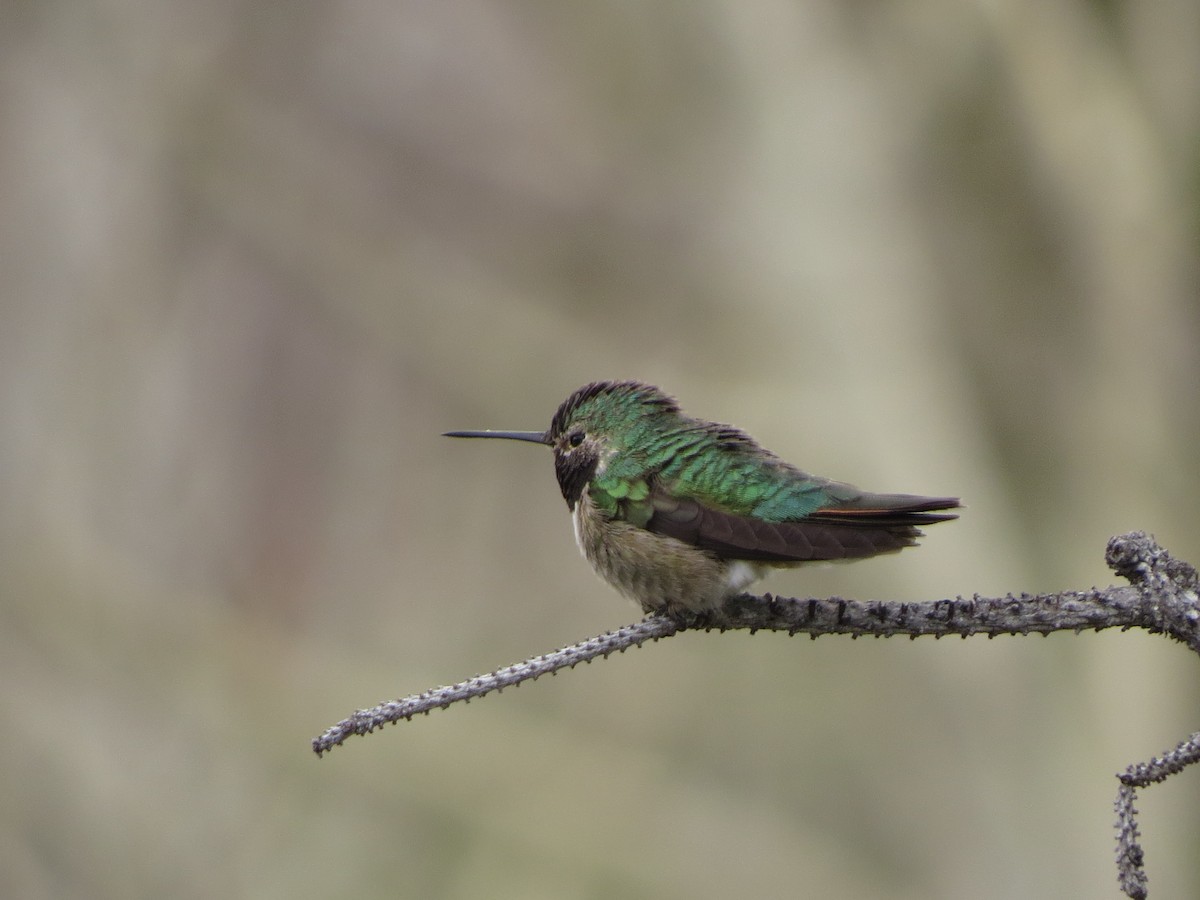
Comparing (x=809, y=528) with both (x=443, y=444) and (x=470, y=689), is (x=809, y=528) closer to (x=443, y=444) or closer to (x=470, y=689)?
(x=470, y=689)

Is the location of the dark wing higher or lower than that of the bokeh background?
lower

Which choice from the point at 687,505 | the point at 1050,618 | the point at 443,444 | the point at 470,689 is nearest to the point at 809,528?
the point at 687,505

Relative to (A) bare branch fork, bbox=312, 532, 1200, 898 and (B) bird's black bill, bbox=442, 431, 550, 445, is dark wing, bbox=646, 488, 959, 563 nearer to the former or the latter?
(A) bare branch fork, bbox=312, 532, 1200, 898

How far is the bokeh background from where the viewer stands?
9180mm

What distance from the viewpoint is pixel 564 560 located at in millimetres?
9711

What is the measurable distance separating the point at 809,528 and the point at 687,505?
40 cm

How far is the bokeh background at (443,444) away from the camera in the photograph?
30.1 feet

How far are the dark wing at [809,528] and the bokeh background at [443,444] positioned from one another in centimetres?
608

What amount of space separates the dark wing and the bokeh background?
6080mm

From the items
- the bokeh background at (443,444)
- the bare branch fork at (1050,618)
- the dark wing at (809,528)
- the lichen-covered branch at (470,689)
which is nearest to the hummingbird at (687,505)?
the dark wing at (809,528)

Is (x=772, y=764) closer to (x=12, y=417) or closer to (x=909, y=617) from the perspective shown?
(x=12, y=417)

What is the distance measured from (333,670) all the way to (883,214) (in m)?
5.30

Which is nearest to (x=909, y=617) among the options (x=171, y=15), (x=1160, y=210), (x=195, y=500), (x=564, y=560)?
(x=1160, y=210)

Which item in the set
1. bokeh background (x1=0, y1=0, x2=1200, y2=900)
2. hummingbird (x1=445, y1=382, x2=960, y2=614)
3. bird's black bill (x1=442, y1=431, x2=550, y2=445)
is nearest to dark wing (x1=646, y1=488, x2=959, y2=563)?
hummingbird (x1=445, y1=382, x2=960, y2=614)
